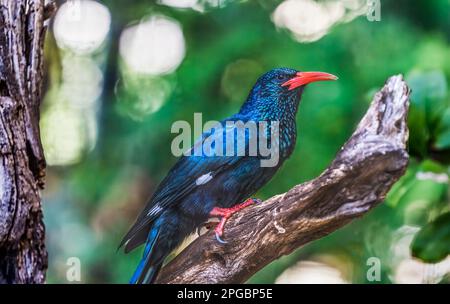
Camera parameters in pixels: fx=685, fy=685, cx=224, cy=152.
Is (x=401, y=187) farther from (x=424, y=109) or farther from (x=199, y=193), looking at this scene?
(x=199, y=193)

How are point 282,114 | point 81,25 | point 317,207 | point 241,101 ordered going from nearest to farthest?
1. point 317,207
2. point 282,114
3. point 241,101
4. point 81,25

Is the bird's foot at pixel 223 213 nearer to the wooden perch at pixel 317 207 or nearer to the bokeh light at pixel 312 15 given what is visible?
the wooden perch at pixel 317 207

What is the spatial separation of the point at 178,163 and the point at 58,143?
50 cm

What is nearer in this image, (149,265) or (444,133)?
(149,265)

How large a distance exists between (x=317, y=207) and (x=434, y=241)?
0.54 meters

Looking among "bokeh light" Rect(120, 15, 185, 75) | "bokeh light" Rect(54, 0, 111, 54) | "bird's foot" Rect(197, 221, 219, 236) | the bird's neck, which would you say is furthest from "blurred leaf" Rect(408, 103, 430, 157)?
"bokeh light" Rect(54, 0, 111, 54)

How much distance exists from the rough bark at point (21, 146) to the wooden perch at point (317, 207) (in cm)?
40

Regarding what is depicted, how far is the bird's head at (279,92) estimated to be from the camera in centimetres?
208

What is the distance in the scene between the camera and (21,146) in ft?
6.17

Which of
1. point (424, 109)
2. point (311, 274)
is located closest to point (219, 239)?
point (311, 274)

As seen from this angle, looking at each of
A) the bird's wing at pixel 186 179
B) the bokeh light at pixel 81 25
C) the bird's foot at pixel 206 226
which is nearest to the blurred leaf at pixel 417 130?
the bird's wing at pixel 186 179

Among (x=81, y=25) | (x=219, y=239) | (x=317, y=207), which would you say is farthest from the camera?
(x=81, y=25)

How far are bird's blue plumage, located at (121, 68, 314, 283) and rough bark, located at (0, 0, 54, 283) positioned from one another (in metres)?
0.30

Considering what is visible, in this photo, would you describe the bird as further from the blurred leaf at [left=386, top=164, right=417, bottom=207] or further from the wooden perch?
the blurred leaf at [left=386, top=164, right=417, bottom=207]
